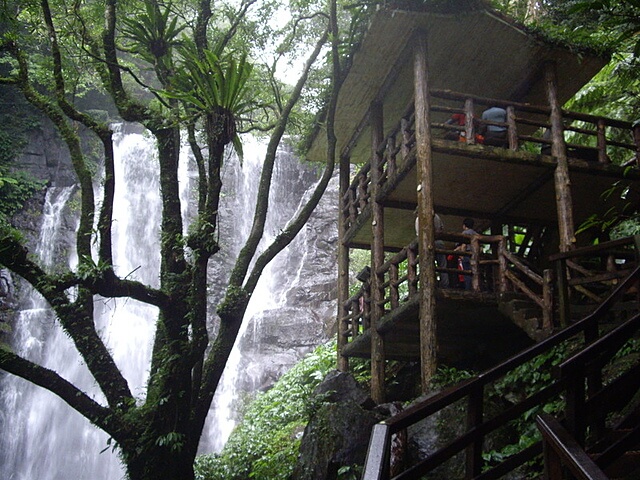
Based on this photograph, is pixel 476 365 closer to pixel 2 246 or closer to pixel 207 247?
pixel 207 247

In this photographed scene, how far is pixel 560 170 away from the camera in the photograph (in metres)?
9.66

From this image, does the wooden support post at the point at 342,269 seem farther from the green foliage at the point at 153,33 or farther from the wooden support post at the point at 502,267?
the green foliage at the point at 153,33

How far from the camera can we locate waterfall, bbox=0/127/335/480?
22.1 meters

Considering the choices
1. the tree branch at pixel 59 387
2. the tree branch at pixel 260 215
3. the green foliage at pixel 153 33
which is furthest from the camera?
the tree branch at pixel 260 215

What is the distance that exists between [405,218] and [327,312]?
12.6 m

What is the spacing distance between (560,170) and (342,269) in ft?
17.8

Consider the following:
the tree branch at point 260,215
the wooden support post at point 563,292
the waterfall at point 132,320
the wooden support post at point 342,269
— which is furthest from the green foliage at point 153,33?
the waterfall at point 132,320

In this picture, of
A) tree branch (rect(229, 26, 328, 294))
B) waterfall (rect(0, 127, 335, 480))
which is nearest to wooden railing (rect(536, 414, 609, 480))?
tree branch (rect(229, 26, 328, 294))

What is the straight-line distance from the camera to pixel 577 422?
3.10 meters

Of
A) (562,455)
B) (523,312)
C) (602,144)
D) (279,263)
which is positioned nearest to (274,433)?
(523,312)

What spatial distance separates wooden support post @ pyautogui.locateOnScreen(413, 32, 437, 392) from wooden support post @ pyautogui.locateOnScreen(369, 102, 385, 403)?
206cm

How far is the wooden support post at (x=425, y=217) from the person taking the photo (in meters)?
8.26

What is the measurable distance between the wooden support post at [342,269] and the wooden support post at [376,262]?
2.08 metres

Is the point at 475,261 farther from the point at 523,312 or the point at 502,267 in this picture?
the point at 523,312
